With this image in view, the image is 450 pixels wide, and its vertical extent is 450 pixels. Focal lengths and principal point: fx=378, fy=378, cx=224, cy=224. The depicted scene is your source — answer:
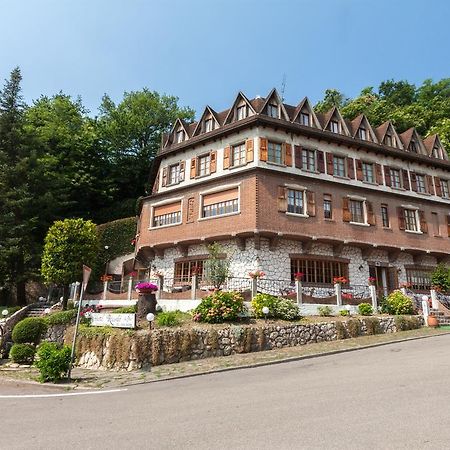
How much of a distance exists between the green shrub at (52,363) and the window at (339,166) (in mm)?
18899

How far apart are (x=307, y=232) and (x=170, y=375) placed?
41.4ft

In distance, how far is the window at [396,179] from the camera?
2627 cm

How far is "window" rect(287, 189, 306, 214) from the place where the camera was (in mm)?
21797

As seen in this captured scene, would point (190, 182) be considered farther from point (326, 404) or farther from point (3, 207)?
point (326, 404)

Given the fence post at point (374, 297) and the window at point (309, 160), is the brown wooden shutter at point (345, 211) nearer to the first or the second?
the window at point (309, 160)

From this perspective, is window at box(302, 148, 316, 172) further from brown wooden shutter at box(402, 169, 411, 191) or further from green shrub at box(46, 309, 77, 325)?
green shrub at box(46, 309, 77, 325)

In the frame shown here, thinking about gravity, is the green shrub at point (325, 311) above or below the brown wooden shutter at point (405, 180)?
below

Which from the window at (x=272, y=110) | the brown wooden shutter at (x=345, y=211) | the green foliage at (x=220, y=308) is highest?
the window at (x=272, y=110)

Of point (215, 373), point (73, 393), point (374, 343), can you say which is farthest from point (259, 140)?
point (73, 393)

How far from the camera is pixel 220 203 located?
22375mm

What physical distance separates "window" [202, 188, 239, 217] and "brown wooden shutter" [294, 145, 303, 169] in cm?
415

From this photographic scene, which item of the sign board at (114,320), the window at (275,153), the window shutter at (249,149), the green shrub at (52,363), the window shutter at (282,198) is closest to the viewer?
the green shrub at (52,363)

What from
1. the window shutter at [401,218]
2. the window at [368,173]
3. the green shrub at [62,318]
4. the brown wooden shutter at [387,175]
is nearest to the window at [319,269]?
the window shutter at [401,218]

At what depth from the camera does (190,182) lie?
24.6 metres
